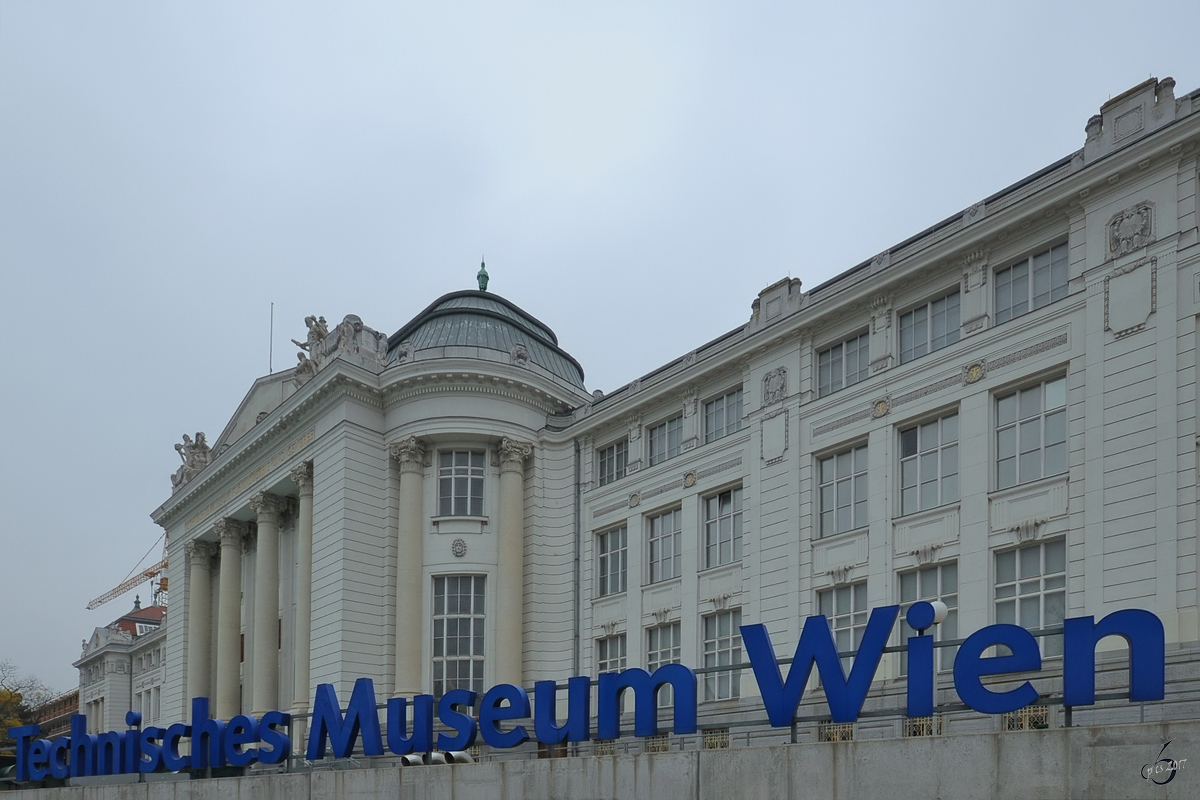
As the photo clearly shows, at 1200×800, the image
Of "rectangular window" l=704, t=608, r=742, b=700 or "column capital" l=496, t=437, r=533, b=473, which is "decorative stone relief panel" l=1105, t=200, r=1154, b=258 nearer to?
"rectangular window" l=704, t=608, r=742, b=700

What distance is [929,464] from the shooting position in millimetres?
35156

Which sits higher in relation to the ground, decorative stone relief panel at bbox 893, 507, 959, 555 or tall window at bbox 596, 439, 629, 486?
tall window at bbox 596, 439, 629, 486

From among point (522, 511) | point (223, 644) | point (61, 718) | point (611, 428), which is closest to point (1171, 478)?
point (611, 428)

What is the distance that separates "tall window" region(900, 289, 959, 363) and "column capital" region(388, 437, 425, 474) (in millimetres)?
20045

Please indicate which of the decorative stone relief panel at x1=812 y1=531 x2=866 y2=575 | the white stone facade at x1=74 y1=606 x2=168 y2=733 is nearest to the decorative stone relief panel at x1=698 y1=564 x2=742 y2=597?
the decorative stone relief panel at x1=812 y1=531 x2=866 y2=575

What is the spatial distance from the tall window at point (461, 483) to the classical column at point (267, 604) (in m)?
10.4

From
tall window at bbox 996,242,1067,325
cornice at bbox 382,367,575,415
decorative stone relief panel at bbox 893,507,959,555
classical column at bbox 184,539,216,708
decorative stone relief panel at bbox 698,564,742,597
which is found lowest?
classical column at bbox 184,539,216,708

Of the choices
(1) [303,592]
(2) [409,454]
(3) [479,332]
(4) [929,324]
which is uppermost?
(3) [479,332]

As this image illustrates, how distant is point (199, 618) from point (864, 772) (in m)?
50.8

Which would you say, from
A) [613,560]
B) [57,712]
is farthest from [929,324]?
[57,712]

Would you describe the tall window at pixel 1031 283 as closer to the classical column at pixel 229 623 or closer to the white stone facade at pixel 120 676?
the classical column at pixel 229 623

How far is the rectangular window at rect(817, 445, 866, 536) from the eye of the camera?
37.1 meters

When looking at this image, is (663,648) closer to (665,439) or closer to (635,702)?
(665,439)

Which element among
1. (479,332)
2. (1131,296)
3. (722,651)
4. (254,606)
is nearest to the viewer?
(1131,296)
